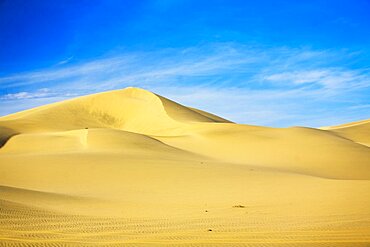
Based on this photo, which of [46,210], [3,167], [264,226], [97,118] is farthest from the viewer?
[97,118]

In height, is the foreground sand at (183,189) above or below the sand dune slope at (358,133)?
below

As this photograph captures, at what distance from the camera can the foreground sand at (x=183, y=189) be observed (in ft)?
24.7

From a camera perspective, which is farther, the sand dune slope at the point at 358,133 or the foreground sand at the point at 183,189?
the sand dune slope at the point at 358,133

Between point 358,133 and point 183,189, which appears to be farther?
point 358,133

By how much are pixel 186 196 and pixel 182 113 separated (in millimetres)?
39179

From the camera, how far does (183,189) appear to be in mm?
16953

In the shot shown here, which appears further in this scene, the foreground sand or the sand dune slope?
the sand dune slope

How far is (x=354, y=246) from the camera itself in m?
6.22

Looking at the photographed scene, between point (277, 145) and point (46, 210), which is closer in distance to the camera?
point (46, 210)

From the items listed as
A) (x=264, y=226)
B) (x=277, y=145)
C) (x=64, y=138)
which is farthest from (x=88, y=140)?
(x=264, y=226)

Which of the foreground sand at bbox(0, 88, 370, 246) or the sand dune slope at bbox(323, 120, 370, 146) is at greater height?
the sand dune slope at bbox(323, 120, 370, 146)

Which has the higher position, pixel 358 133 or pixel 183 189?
pixel 358 133

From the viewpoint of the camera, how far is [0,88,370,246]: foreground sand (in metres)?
7.53

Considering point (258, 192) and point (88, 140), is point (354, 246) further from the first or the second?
point (88, 140)
